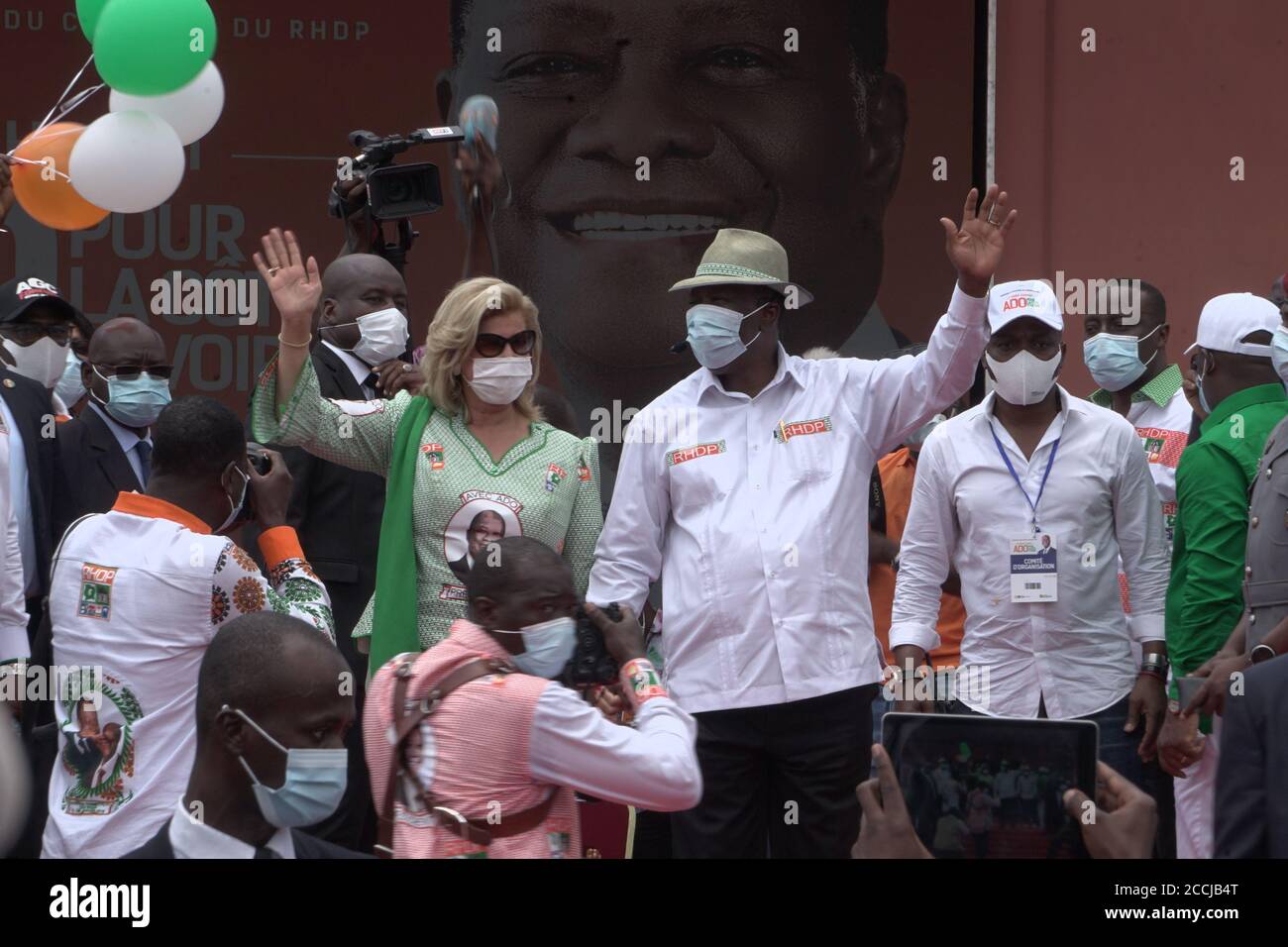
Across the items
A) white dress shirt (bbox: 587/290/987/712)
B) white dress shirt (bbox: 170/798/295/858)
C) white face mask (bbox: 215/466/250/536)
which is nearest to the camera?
white dress shirt (bbox: 170/798/295/858)

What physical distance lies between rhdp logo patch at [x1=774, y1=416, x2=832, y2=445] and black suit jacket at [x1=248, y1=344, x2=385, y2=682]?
55.0 inches

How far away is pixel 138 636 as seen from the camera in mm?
4148

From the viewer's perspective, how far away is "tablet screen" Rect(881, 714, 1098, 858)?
11.4ft

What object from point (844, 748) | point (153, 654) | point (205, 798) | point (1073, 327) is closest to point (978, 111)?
point (1073, 327)

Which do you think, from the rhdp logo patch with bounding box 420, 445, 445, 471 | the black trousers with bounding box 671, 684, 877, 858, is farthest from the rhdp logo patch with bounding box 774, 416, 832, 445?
the rhdp logo patch with bounding box 420, 445, 445, 471

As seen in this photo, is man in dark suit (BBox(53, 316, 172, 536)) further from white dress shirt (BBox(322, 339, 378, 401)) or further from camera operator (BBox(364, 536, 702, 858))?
camera operator (BBox(364, 536, 702, 858))

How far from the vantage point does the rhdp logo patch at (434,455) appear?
5.01 metres

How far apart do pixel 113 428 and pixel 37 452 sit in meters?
0.25

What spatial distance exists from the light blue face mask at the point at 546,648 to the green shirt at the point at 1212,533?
2260 millimetres

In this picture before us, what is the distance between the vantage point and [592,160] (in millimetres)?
8586

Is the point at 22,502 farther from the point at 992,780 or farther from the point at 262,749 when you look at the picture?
the point at 992,780

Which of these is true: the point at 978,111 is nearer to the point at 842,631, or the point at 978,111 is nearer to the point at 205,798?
the point at 842,631

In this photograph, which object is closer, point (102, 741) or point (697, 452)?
point (102, 741)

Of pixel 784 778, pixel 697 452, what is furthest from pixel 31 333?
pixel 784 778
